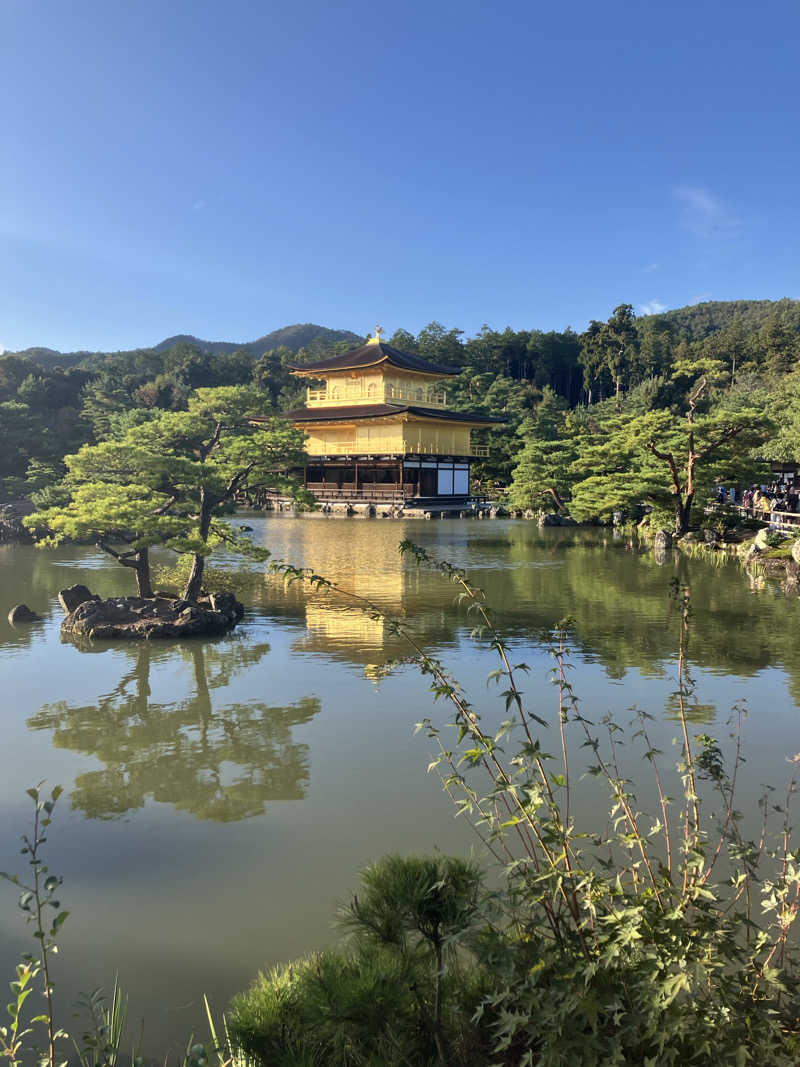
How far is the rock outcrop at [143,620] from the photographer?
9523mm

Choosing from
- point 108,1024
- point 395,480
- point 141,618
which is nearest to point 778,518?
point 141,618

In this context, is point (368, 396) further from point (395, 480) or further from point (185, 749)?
point (185, 749)

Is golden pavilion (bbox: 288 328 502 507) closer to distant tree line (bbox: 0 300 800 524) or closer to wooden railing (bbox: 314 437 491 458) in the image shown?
wooden railing (bbox: 314 437 491 458)

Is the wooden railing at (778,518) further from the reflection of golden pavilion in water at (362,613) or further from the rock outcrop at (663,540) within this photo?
the reflection of golden pavilion in water at (362,613)

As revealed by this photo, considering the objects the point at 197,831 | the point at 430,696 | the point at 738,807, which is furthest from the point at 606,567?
the point at 197,831

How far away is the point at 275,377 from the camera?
63875 mm

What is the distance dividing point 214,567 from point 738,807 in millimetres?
13321

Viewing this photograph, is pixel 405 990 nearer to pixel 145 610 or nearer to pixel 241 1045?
pixel 241 1045

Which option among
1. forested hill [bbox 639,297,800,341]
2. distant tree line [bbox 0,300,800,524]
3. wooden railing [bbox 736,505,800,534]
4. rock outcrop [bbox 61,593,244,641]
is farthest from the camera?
forested hill [bbox 639,297,800,341]

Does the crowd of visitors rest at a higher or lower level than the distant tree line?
lower

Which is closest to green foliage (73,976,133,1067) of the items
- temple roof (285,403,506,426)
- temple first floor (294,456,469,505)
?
temple first floor (294,456,469,505)

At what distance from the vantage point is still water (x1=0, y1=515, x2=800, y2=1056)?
132 inches

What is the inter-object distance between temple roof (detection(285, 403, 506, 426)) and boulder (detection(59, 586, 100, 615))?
23.5m

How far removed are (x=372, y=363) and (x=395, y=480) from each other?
258 inches
